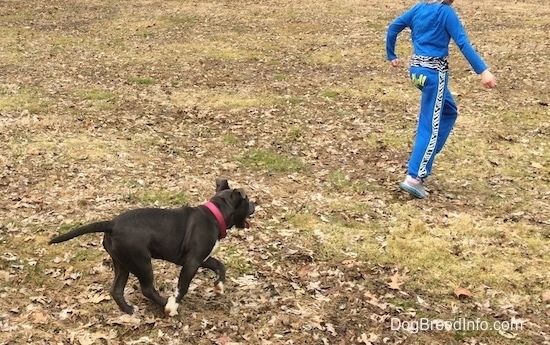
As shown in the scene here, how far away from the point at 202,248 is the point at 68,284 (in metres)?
2.15

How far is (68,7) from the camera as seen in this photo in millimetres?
27000

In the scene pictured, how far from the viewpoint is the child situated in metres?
7.89

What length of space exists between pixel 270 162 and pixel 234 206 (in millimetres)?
4960

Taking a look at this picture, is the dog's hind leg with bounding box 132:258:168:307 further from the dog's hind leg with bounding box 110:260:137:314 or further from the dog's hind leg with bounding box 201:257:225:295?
the dog's hind leg with bounding box 201:257:225:295

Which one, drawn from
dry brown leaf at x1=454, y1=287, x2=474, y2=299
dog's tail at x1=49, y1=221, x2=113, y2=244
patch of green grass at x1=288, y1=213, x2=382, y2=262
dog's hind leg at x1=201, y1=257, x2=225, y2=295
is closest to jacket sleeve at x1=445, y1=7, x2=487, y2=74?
patch of green grass at x1=288, y1=213, x2=382, y2=262

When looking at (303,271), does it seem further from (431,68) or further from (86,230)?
(431,68)

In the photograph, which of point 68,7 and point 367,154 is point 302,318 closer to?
point 367,154

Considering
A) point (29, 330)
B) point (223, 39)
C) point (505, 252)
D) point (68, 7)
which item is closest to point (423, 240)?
point (505, 252)

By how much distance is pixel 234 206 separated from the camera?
5.67 metres

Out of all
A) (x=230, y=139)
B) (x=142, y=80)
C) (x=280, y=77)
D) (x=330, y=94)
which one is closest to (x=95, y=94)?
(x=142, y=80)

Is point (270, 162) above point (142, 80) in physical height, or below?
above

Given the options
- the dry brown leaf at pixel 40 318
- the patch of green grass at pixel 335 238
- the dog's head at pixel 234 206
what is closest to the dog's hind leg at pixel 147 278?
the dog's head at pixel 234 206

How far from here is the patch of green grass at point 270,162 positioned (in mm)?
10312

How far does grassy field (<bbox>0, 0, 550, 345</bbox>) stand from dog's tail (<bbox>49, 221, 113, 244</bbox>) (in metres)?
1.16
